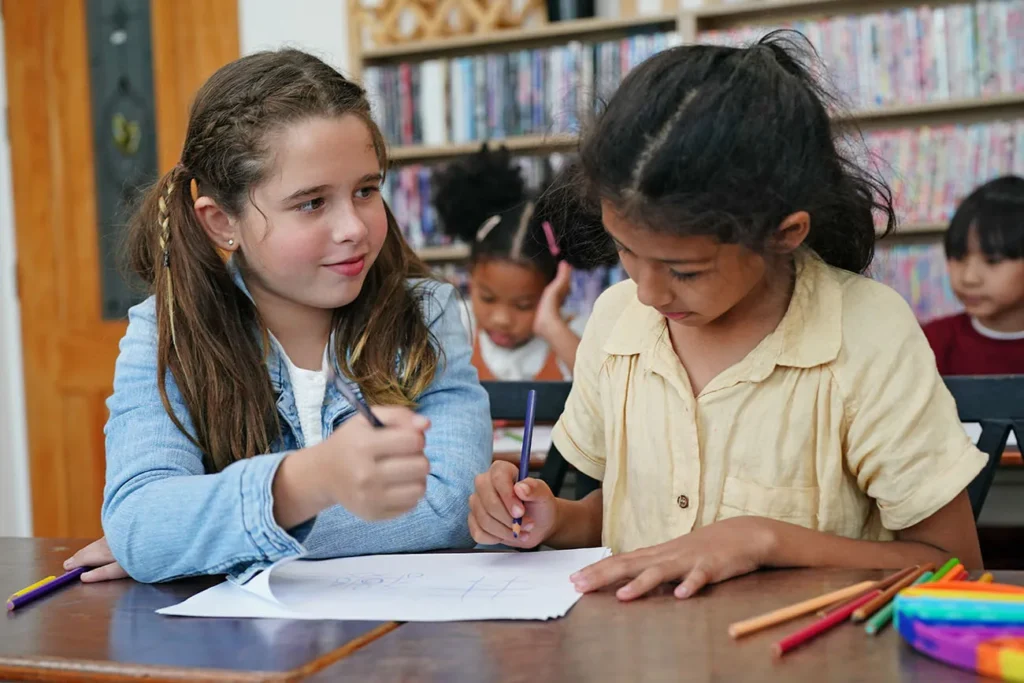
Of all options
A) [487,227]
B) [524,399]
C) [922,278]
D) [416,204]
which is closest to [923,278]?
[922,278]

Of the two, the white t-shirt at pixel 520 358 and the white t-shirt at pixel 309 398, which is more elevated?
the white t-shirt at pixel 309 398

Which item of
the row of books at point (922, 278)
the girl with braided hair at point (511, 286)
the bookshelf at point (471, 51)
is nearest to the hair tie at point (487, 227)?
the girl with braided hair at point (511, 286)

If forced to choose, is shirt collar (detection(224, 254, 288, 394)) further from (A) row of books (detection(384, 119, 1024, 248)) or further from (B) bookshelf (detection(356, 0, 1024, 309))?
(A) row of books (detection(384, 119, 1024, 248))

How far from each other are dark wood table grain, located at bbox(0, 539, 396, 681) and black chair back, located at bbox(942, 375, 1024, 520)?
2.47 ft

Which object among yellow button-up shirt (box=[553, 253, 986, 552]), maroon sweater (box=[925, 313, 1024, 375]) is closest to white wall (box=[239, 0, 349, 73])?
maroon sweater (box=[925, 313, 1024, 375])

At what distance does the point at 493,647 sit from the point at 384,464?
0.19m

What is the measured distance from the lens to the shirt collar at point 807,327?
1.11 metres

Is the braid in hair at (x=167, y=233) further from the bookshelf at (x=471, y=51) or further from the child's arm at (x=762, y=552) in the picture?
the bookshelf at (x=471, y=51)

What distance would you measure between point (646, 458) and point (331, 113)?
0.51m

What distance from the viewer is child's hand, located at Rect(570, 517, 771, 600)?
2.93 feet

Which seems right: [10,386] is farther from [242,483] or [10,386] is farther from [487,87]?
[242,483]

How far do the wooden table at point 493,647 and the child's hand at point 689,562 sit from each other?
0.04 feet

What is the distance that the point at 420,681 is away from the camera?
0.71 metres

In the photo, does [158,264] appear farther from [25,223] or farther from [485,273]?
[25,223]
